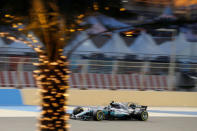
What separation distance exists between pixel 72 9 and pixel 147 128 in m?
5.98

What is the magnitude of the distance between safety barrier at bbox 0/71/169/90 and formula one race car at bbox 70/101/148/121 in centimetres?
286

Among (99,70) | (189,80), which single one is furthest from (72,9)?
(189,80)

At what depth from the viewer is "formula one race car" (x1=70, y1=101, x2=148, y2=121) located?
432 inches

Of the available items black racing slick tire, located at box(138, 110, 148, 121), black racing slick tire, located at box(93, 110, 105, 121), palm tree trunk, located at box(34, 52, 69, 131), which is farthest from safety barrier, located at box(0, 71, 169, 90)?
palm tree trunk, located at box(34, 52, 69, 131)

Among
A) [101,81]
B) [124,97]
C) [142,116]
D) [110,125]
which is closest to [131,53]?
[124,97]

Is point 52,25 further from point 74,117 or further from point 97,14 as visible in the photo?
point 74,117

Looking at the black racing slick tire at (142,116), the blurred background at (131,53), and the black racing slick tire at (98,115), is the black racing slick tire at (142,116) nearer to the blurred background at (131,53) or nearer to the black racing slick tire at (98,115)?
the black racing slick tire at (98,115)

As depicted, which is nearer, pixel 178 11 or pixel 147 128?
pixel 178 11

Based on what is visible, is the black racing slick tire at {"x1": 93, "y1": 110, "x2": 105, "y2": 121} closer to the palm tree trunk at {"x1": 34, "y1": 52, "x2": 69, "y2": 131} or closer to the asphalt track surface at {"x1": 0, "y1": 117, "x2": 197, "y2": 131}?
the asphalt track surface at {"x1": 0, "y1": 117, "x2": 197, "y2": 131}

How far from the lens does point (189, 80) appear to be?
52.2ft

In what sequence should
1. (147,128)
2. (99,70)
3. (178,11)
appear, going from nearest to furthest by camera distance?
(178,11)
(147,128)
(99,70)

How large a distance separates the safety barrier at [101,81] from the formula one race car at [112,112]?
9.37 feet

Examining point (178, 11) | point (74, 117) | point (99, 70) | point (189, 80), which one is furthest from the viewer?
point (189, 80)

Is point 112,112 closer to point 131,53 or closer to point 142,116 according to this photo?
point 142,116
